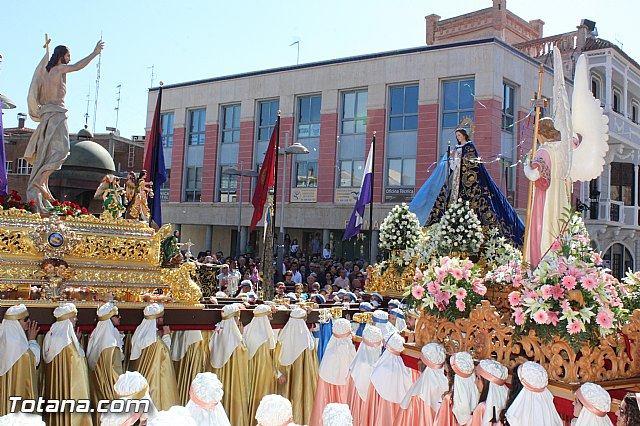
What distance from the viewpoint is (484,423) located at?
4.17m

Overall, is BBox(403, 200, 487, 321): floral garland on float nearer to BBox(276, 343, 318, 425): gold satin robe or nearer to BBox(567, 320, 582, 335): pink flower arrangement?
BBox(567, 320, 582, 335): pink flower arrangement

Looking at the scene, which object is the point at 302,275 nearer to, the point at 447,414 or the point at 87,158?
the point at 87,158

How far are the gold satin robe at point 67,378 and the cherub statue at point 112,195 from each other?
2402 millimetres

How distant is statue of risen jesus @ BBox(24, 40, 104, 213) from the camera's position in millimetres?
7863

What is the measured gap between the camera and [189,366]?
6918 millimetres

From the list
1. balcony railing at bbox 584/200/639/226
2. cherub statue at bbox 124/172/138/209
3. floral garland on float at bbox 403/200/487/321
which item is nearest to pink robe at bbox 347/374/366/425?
floral garland on float at bbox 403/200/487/321

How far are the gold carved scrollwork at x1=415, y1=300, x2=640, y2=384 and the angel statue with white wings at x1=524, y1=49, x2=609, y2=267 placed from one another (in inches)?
74.4

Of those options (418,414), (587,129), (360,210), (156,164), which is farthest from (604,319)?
(360,210)

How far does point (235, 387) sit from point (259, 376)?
0.97ft

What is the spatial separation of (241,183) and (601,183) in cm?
1500

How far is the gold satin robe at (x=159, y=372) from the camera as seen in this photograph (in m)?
6.20

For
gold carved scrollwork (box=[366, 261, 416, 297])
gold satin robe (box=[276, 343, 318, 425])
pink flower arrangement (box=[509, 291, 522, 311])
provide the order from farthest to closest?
gold carved scrollwork (box=[366, 261, 416, 297]) < gold satin robe (box=[276, 343, 318, 425]) < pink flower arrangement (box=[509, 291, 522, 311])

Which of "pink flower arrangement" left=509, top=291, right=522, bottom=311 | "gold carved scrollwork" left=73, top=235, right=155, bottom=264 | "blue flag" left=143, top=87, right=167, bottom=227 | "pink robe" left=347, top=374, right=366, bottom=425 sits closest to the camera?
"pink flower arrangement" left=509, top=291, right=522, bottom=311

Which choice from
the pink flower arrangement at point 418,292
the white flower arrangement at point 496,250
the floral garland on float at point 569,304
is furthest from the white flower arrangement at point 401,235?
the floral garland on float at point 569,304
